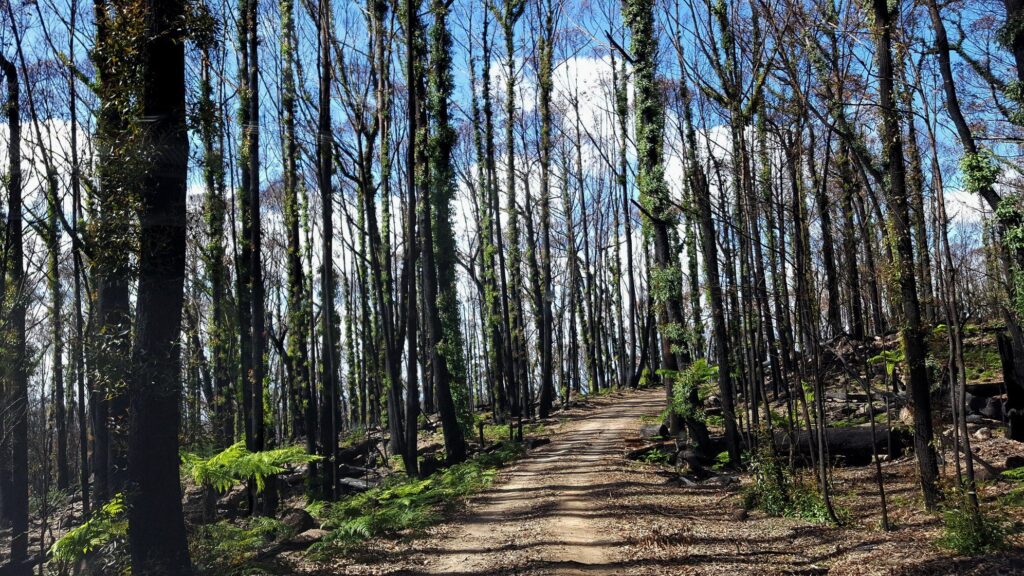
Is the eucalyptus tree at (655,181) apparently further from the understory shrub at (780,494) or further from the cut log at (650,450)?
the understory shrub at (780,494)

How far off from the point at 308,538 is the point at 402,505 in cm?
176

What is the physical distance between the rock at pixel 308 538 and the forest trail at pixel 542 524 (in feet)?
5.12

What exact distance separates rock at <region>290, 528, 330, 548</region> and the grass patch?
184 millimetres

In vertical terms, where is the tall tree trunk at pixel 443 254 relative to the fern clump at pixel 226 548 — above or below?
above

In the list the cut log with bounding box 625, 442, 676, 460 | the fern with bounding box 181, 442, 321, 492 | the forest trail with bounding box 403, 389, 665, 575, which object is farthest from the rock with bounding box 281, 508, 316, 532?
the cut log with bounding box 625, 442, 676, 460

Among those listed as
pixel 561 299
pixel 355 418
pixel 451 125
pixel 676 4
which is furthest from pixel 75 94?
pixel 561 299

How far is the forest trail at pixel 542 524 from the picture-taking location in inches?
290

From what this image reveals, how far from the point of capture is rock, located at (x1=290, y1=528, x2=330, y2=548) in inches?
355

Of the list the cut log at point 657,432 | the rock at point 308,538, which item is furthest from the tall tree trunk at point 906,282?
the cut log at point 657,432

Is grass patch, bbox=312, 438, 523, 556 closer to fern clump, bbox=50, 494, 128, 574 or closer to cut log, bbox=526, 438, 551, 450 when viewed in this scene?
cut log, bbox=526, 438, 551, 450

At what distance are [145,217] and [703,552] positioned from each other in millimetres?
7237

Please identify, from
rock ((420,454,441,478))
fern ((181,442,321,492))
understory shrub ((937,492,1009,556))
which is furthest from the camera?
rock ((420,454,441,478))

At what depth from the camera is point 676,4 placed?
Result: 1022cm

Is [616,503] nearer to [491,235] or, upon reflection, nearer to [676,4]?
[676,4]
